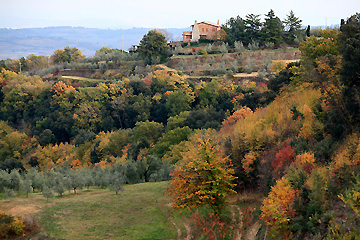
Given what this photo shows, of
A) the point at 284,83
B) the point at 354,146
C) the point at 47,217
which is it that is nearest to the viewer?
the point at 354,146

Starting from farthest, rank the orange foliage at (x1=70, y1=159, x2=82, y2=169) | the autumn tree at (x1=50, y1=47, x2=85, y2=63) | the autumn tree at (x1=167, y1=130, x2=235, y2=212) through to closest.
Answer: the autumn tree at (x1=50, y1=47, x2=85, y2=63) < the orange foliage at (x1=70, y1=159, x2=82, y2=169) < the autumn tree at (x1=167, y1=130, x2=235, y2=212)

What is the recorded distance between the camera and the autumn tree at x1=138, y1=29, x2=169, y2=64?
331ft

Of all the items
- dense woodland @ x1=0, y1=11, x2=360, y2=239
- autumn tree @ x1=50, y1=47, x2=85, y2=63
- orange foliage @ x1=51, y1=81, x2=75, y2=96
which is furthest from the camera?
autumn tree @ x1=50, y1=47, x2=85, y2=63

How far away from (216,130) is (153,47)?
52.4 meters

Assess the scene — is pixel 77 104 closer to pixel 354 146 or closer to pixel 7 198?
pixel 7 198

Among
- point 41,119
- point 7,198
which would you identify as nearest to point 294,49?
point 41,119

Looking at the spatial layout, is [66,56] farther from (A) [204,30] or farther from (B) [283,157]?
(B) [283,157]

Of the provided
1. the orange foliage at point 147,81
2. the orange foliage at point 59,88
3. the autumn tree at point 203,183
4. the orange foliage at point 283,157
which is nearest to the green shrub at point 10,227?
the autumn tree at point 203,183

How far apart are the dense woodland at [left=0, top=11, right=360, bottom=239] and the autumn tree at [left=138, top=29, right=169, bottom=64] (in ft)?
0.96

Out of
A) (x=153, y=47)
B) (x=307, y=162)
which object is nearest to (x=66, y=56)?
(x=153, y=47)

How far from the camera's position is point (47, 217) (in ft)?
92.5

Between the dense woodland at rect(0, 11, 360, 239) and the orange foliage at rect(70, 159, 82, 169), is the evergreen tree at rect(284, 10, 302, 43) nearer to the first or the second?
the dense woodland at rect(0, 11, 360, 239)

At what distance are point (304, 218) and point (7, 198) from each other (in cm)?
2225

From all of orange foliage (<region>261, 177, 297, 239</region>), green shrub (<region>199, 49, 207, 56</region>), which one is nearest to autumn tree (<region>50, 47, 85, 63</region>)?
green shrub (<region>199, 49, 207, 56</region>)
